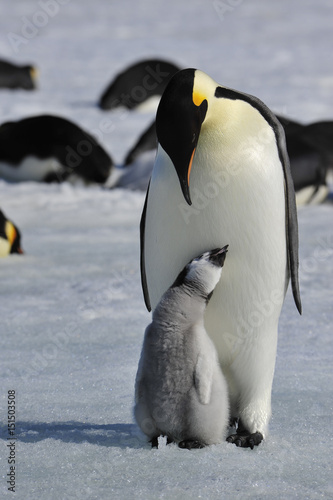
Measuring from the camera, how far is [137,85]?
9664mm

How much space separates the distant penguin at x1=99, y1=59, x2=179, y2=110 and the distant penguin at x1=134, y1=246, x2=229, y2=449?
7.42 metres

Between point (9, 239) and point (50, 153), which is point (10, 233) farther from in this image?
point (50, 153)

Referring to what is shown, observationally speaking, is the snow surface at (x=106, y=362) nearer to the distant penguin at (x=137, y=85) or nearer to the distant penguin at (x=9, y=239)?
the distant penguin at (x=9, y=239)

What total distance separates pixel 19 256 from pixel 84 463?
99.7 inches

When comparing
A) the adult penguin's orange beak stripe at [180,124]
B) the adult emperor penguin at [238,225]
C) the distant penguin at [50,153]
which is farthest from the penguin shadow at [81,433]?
the distant penguin at [50,153]

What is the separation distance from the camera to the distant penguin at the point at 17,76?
10.2 m

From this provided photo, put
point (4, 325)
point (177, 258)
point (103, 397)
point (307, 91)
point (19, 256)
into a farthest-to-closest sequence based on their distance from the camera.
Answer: point (307, 91) → point (19, 256) → point (4, 325) → point (103, 397) → point (177, 258)

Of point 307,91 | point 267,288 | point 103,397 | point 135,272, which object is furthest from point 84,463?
point 307,91

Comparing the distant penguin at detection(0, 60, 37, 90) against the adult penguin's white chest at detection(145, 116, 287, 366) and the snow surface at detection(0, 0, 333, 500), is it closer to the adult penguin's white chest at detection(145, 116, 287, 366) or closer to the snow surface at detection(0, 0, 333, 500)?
the snow surface at detection(0, 0, 333, 500)

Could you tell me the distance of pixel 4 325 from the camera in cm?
327

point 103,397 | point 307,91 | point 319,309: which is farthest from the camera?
point 307,91

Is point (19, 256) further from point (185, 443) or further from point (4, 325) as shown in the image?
point (185, 443)

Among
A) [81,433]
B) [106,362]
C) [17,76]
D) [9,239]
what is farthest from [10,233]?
[17,76]

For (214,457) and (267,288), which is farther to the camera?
(267,288)
